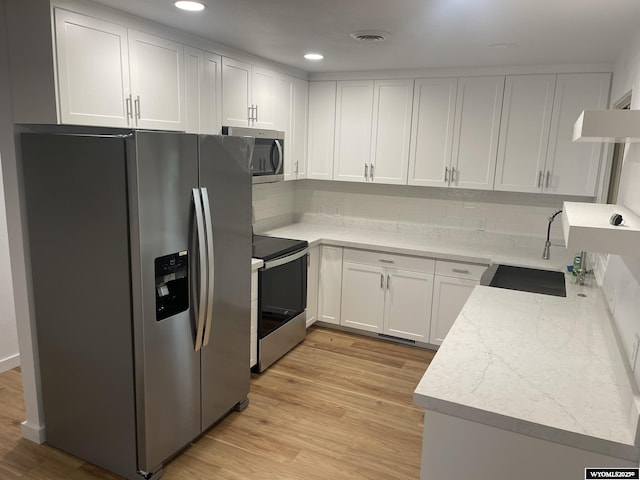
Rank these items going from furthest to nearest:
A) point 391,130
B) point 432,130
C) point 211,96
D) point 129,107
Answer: point 391,130
point 432,130
point 211,96
point 129,107

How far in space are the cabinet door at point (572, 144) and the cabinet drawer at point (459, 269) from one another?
2.70 ft

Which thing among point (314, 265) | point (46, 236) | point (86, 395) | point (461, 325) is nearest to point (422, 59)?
point (314, 265)

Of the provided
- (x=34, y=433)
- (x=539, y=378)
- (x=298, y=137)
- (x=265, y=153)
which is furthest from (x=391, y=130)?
(x=34, y=433)

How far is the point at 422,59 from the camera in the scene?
352 centimetres

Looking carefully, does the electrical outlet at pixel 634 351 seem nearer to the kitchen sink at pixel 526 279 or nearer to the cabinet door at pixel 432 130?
the kitchen sink at pixel 526 279

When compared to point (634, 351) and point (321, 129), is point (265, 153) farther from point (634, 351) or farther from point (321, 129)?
point (634, 351)

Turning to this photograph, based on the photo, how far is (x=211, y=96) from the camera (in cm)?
322

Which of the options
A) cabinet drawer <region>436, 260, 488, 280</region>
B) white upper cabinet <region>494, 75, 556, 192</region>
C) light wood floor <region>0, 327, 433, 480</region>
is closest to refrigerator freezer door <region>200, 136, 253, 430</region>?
light wood floor <region>0, 327, 433, 480</region>

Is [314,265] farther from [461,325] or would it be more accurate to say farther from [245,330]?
[461,325]

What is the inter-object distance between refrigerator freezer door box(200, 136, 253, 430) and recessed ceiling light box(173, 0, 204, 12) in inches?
24.9

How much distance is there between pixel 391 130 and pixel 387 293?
1441 mm

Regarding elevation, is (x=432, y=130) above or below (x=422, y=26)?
below

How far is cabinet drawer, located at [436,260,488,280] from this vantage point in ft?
12.3

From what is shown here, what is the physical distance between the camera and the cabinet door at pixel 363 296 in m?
4.13
